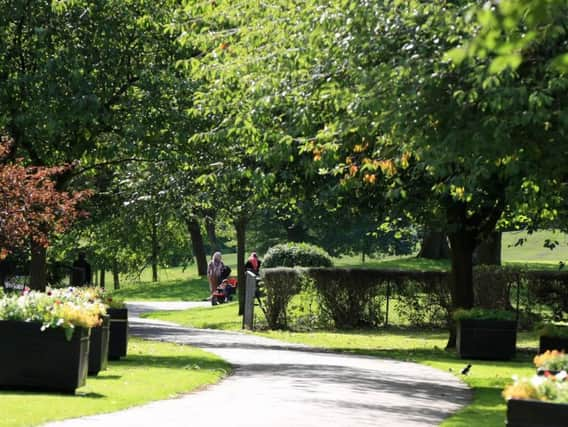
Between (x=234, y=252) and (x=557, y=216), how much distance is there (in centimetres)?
11252

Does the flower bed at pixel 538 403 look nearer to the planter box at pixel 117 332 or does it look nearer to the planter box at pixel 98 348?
the planter box at pixel 98 348

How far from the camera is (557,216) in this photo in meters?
22.1

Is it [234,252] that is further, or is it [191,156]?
[234,252]

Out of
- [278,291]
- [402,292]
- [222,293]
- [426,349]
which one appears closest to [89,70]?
[426,349]

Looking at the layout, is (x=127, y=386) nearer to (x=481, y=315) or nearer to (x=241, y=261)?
(x=481, y=315)

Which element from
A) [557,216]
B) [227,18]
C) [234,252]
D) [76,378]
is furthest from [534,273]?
[234,252]

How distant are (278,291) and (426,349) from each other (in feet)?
18.7

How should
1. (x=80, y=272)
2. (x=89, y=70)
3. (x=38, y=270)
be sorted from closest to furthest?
1. (x=89, y=70)
2. (x=38, y=270)
3. (x=80, y=272)

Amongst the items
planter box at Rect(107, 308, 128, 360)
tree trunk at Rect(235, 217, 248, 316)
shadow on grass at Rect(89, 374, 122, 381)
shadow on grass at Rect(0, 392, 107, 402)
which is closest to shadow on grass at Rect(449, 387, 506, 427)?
shadow on grass at Rect(0, 392, 107, 402)

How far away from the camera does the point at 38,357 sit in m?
12.8

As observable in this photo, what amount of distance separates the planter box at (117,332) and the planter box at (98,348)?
7.30 feet

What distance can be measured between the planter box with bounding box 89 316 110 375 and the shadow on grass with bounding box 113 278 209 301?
34796 millimetres

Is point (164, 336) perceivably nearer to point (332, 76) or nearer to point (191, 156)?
point (191, 156)

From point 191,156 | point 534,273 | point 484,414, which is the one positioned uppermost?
point 191,156
